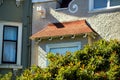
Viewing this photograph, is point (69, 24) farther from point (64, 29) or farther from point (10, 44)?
point (10, 44)

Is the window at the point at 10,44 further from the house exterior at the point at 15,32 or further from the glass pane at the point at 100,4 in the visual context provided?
the glass pane at the point at 100,4

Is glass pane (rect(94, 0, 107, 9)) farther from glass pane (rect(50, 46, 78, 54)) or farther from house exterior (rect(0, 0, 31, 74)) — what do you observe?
house exterior (rect(0, 0, 31, 74))

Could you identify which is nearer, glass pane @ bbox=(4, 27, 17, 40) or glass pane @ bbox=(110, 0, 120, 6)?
glass pane @ bbox=(110, 0, 120, 6)

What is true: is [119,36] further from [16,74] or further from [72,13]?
[16,74]

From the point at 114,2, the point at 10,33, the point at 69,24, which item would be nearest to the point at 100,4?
the point at 114,2

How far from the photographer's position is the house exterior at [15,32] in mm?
19609

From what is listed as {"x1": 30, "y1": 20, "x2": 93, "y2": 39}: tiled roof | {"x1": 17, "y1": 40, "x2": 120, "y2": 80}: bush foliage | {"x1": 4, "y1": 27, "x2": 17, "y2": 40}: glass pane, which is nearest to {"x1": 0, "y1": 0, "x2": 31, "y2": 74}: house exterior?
{"x1": 4, "y1": 27, "x2": 17, "y2": 40}: glass pane

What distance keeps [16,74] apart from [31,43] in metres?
1.63

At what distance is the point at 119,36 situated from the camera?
→ 1783cm

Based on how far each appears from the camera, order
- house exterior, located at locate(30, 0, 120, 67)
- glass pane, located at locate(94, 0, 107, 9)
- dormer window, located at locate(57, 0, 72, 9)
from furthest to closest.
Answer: dormer window, located at locate(57, 0, 72, 9)
glass pane, located at locate(94, 0, 107, 9)
house exterior, located at locate(30, 0, 120, 67)

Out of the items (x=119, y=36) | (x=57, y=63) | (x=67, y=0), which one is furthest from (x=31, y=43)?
(x=57, y=63)

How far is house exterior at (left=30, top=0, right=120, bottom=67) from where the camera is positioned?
59.5 ft

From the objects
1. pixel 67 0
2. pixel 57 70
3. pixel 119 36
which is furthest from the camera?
pixel 67 0

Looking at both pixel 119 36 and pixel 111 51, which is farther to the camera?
pixel 119 36
